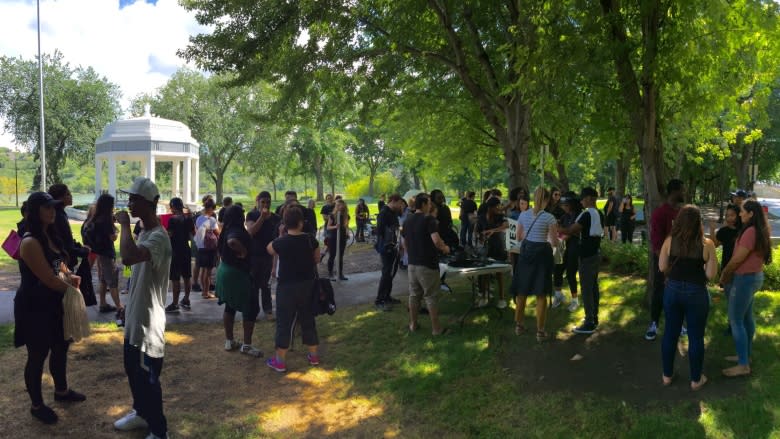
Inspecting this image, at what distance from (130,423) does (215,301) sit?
4.43 metres

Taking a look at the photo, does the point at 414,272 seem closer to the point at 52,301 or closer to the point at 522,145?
the point at 52,301

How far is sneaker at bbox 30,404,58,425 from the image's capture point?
4305 mm

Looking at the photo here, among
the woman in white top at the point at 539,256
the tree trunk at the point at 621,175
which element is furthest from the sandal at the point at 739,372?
the tree trunk at the point at 621,175

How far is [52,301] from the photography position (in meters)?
4.20

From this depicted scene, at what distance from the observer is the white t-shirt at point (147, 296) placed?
366 centimetres

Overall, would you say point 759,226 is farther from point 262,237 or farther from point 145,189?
point 262,237

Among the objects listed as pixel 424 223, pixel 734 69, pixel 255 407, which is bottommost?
pixel 255 407

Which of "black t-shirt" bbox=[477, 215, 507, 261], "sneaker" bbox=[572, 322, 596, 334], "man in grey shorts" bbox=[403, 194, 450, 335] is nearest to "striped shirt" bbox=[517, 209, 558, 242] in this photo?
"man in grey shorts" bbox=[403, 194, 450, 335]

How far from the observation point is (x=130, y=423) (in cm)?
428

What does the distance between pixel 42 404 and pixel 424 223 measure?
160 inches

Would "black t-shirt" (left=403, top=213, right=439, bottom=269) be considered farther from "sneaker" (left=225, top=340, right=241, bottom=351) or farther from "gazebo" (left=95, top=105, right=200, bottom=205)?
"gazebo" (left=95, top=105, right=200, bottom=205)

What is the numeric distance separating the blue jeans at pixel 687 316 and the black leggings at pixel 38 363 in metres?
5.07

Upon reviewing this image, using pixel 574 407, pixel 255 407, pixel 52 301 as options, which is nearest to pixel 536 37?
pixel 574 407

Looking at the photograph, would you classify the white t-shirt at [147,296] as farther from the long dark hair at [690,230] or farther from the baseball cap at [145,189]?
the long dark hair at [690,230]
